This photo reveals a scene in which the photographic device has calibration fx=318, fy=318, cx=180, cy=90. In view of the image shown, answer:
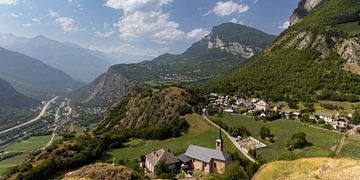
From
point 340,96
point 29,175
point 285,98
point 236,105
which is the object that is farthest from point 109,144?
point 340,96

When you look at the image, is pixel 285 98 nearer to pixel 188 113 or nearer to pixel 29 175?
pixel 188 113

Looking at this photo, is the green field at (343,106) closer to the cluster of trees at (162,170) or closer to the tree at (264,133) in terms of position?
the tree at (264,133)

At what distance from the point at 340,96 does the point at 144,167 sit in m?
93.7

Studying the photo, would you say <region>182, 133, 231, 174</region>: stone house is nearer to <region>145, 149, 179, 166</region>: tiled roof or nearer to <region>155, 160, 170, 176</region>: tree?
<region>145, 149, 179, 166</region>: tiled roof

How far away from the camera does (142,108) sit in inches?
5605

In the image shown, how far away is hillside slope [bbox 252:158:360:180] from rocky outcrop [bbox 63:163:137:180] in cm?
1712

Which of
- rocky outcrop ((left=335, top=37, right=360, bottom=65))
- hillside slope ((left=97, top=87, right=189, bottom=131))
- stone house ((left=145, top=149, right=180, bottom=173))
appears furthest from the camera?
rocky outcrop ((left=335, top=37, right=360, bottom=65))

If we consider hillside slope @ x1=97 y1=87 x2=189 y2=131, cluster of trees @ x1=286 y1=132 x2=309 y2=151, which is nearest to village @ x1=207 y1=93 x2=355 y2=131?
hillside slope @ x1=97 y1=87 x2=189 y2=131

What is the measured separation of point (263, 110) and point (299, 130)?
2998cm

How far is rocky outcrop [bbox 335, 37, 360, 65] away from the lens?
→ 6654 inches

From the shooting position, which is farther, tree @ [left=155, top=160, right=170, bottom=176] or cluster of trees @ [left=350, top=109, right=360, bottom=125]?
cluster of trees @ [left=350, top=109, right=360, bottom=125]

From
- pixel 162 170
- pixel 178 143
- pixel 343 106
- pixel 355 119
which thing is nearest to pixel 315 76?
pixel 343 106

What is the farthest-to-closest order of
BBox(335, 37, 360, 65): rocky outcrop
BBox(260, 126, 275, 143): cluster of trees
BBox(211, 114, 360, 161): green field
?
BBox(335, 37, 360, 65): rocky outcrop
BBox(260, 126, 275, 143): cluster of trees
BBox(211, 114, 360, 161): green field

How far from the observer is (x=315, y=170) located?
3036cm
